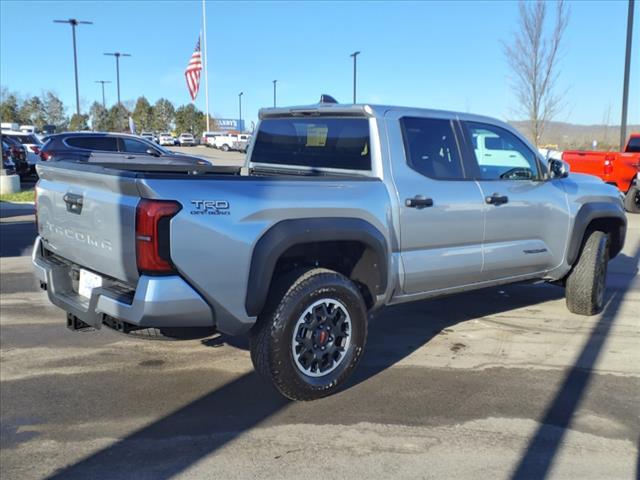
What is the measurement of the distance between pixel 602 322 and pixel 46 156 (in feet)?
43.1

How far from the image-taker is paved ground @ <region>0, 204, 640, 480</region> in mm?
3156

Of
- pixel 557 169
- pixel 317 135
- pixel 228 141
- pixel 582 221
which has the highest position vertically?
pixel 228 141

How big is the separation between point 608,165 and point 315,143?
11805 mm

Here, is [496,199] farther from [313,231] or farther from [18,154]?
[18,154]

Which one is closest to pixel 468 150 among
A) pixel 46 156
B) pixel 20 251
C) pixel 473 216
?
pixel 473 216

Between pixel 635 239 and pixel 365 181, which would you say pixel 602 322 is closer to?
pixel 365 181

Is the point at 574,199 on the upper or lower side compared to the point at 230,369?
upper

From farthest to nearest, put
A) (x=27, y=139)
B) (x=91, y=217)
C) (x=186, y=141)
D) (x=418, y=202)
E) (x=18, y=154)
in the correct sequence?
1. (x=186, y=141)
2. (x=27, y=139)
3. (x=18, y=154)
4. (x=418, y=202)
5. (x=91, y=217)

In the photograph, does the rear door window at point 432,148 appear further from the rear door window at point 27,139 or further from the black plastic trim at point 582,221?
the rear door window at point 27,139

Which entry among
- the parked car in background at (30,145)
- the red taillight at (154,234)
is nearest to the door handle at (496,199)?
the red taillight at (154,234)

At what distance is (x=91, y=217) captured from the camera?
A: 11.5ft

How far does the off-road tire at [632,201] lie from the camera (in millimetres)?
13821

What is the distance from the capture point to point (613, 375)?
14.4 feet

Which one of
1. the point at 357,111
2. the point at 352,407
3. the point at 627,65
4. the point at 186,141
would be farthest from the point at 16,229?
the point at 186,141
